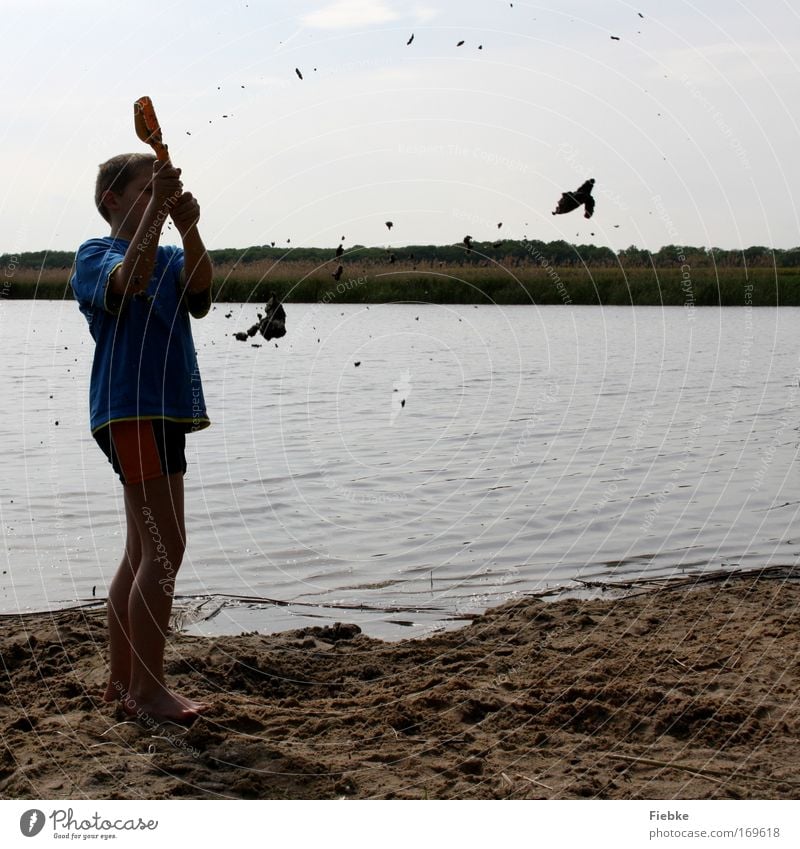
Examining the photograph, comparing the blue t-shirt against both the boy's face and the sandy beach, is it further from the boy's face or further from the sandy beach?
the sandy beach

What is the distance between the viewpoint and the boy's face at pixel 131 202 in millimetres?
4191

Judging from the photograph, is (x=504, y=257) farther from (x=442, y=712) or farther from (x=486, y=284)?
(x=442, y=712)

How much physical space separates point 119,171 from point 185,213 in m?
0.35

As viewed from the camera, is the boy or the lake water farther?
the lake water

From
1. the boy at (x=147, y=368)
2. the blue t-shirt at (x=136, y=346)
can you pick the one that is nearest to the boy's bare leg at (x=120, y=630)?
the boy at (x=147, y=368)

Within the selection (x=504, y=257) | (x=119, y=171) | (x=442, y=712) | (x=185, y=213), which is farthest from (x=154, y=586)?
(x=504, y=257)

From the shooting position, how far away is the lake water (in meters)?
7.11

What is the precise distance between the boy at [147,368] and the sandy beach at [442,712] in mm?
392

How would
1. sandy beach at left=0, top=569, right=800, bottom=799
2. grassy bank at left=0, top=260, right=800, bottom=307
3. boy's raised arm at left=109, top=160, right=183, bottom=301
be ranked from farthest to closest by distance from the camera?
grassy bank at left=0, top=260, right=800, bottom=307 < boy's raised arm at left=109, top=160, right=183, bottom=301 < sandy beach at left=0, top=569, right=800, bottom=799

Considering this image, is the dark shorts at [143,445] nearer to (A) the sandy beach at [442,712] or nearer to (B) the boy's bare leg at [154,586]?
(B) the boy's bare leg at [154,586]

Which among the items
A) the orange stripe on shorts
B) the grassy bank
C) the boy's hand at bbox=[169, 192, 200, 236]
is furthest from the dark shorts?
the grassy bank

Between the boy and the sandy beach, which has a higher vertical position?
the boy

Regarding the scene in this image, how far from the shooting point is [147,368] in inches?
161
